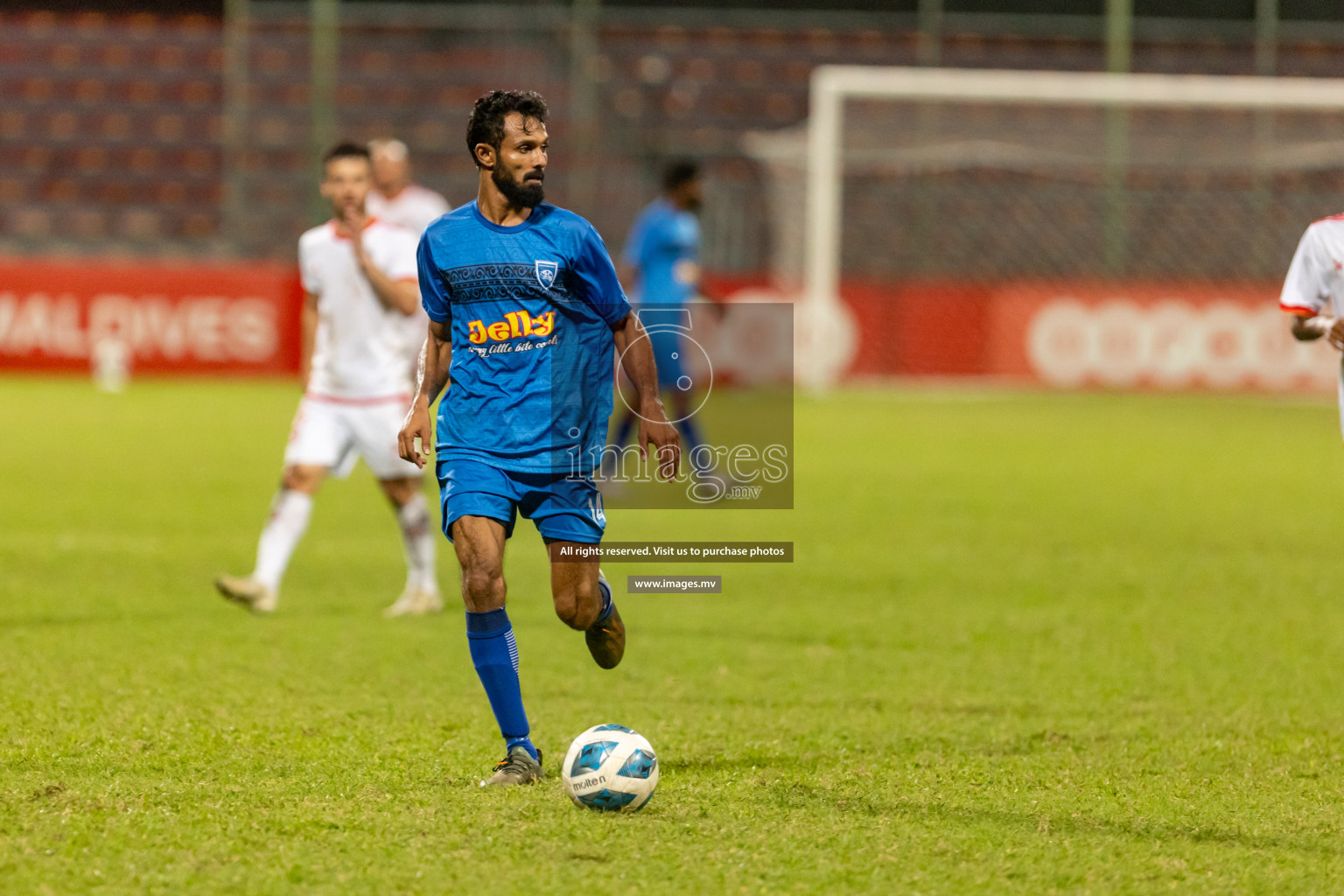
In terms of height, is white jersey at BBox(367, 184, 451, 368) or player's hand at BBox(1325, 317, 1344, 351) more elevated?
white jersey at BBox(367, 184, 451, 368)

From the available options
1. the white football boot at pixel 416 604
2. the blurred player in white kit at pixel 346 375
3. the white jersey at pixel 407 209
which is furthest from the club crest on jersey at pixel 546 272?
the white jersey at pixel 407 209

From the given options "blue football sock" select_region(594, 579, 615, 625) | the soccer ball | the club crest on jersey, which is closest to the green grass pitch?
the soccer ball

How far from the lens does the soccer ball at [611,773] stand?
437 cm

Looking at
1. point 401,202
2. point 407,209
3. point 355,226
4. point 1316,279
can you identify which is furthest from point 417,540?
point 407,209

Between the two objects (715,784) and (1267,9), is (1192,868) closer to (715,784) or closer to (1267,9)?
(715,784)

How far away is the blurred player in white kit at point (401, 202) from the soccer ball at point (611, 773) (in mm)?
1957

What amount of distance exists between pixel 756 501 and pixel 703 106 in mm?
14443

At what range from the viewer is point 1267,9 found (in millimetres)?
26172

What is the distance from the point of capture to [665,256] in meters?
13.1

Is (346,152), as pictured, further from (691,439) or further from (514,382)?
(691,439)

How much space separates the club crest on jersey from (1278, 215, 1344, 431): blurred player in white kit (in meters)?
2.84

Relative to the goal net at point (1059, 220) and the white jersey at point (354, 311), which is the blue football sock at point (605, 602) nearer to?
the white jersey at point (354, 311)

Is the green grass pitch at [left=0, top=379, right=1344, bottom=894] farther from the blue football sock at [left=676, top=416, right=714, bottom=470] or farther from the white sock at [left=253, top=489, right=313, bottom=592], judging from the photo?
the blue football sock at [left=676, top=416, right=714, bottom=470]

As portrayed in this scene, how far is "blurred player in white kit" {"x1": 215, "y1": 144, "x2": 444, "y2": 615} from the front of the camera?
299 inches
